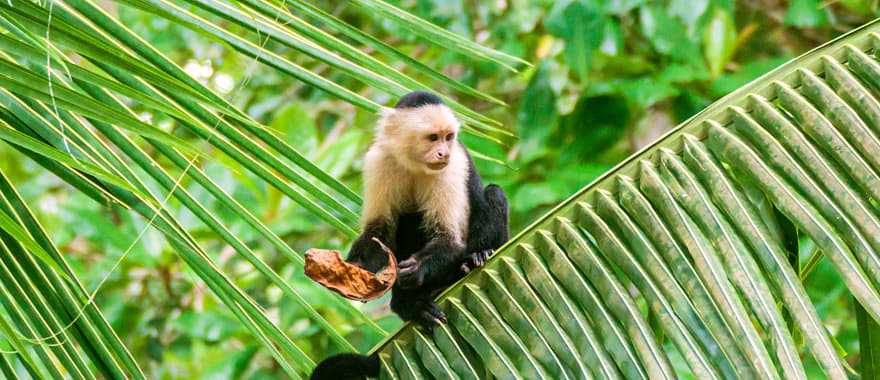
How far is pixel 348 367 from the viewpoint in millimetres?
2072

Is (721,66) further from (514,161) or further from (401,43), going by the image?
(401,43)

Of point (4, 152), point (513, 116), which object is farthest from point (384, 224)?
point (4, 152)

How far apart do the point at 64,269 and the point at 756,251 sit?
3.34 feet

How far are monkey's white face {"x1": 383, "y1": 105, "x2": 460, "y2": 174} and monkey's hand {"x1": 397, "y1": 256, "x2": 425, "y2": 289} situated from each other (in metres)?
0.37

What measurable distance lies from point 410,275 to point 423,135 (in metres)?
0.54

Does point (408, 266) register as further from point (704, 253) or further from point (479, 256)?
point (704, 253)

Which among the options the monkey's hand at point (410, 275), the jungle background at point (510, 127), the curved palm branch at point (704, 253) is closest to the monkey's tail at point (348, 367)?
the curved palm branch at point (704, 253)

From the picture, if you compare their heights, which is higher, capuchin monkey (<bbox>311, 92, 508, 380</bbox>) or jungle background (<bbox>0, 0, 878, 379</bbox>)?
jungle background (<bbox>0, 0, 878, 379</bbox>)

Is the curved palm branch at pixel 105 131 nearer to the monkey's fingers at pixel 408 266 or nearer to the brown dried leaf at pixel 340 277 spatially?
the brown dried leaf at pixel 340 277

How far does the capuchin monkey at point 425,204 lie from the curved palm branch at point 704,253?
89cm

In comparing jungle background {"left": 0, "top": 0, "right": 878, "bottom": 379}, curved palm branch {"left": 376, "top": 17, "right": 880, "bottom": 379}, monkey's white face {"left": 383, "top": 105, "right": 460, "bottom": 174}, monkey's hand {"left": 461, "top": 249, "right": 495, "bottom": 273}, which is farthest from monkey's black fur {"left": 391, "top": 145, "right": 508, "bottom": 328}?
jungle background {"left": 0, "top": 0, "right": 878, "bottom": 379}

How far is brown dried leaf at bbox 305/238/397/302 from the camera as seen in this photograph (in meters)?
1.93

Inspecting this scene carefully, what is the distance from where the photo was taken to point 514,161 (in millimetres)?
4852

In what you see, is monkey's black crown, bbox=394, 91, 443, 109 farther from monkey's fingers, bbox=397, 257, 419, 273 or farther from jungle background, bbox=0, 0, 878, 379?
jungle background, bbox=0, 0, 878, 379
